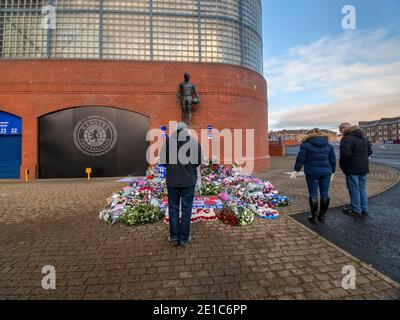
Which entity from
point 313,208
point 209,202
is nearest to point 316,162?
point 313,208

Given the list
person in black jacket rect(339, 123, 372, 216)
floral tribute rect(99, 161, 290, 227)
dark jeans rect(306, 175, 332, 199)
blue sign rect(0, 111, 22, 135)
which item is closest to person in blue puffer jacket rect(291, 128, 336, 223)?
dark jeans rect(306, 175, 332, 199)

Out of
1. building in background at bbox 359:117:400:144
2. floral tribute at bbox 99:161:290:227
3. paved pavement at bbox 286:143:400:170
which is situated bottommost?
floral tribute at bbox 99:161:290:227

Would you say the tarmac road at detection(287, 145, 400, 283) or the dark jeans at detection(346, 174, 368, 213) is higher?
the dark jeans at detection(346, 174, 368, 213)

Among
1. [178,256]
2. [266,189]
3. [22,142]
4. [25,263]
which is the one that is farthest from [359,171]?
[22,142]

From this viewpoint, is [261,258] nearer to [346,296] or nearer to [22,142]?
[346,296]

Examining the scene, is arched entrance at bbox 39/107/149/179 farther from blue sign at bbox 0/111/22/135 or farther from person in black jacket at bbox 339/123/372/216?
person in black jacket at bbox 339/123/372/216

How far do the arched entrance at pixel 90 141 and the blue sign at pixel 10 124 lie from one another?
1083mm

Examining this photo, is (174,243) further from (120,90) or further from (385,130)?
(385,130)

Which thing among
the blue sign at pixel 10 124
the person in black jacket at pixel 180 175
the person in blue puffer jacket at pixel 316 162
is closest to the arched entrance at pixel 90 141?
the blue sign at pixel 10 124

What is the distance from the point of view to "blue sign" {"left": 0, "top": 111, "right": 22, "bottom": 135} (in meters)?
10.9

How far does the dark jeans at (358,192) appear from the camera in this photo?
15.7 feet

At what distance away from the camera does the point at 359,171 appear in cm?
471

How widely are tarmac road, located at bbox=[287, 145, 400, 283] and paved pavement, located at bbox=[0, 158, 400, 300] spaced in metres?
0.24

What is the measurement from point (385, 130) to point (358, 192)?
131040 millimetres
